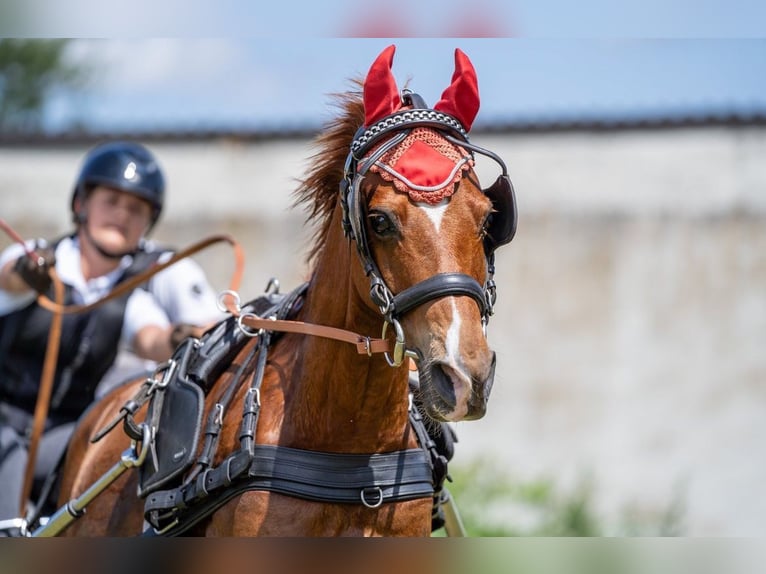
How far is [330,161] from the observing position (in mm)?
3139

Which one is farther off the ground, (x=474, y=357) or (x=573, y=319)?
(x=573, y=319)

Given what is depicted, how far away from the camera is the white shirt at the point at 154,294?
16.1 ft

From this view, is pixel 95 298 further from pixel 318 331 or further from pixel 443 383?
pixel 443 383

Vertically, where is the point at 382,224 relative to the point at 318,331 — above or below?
above

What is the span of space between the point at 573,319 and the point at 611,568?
7589 mm

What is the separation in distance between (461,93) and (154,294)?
2.63 metres

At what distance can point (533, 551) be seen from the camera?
2455 mm

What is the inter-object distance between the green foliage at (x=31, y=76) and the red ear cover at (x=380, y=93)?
80.6 ft

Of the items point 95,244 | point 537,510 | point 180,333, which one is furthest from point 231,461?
point 537,510

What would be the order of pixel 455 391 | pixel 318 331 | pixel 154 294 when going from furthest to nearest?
1. pixel 154 294
2. pixel 318 331
3. pixel 455 391

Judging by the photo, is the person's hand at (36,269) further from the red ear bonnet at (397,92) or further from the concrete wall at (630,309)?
the concrete wall at (630,309)

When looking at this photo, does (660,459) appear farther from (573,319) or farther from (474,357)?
(474,357)

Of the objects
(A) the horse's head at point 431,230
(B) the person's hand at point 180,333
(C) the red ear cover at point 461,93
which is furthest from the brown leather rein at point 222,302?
(C) the red ear cover at point 461,93

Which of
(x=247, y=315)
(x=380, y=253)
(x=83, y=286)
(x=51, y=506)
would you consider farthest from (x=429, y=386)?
(x=83, y=286)
